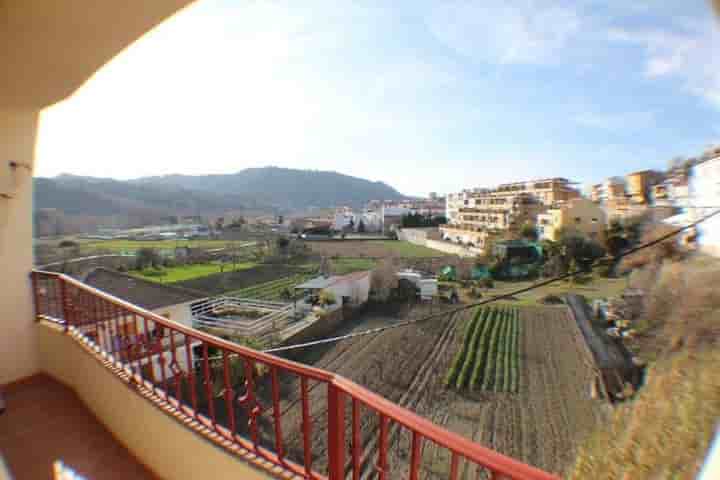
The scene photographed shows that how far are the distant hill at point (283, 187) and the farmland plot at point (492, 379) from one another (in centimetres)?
2379

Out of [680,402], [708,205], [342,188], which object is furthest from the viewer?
[342,188]

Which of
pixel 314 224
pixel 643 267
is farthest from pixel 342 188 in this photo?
pixel 643 267

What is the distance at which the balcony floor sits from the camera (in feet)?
4.47

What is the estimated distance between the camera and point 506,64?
6.25 meters

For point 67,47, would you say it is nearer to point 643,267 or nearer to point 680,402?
point 680,402

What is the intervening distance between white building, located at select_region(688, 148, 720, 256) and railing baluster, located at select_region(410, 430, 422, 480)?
3.65 metres

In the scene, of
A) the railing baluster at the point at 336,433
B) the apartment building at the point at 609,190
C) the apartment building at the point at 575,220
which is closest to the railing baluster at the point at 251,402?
the railing baluster at the point at 336,433

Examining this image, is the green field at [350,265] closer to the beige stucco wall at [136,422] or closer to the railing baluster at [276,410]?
the beige stucco wall at [136,422]

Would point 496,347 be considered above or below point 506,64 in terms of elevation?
below

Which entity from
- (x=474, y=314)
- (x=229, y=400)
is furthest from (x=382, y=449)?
(x=474, y=314)

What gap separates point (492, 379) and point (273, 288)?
836 cm

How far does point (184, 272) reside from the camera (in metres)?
13.1

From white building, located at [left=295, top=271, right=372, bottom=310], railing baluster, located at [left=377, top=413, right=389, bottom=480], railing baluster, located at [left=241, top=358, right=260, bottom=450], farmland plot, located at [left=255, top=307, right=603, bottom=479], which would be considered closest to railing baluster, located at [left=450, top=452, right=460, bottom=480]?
railing baluster, located at [left=377, top=413, right=389, bottom=480]

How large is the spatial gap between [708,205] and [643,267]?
65.8 inches
